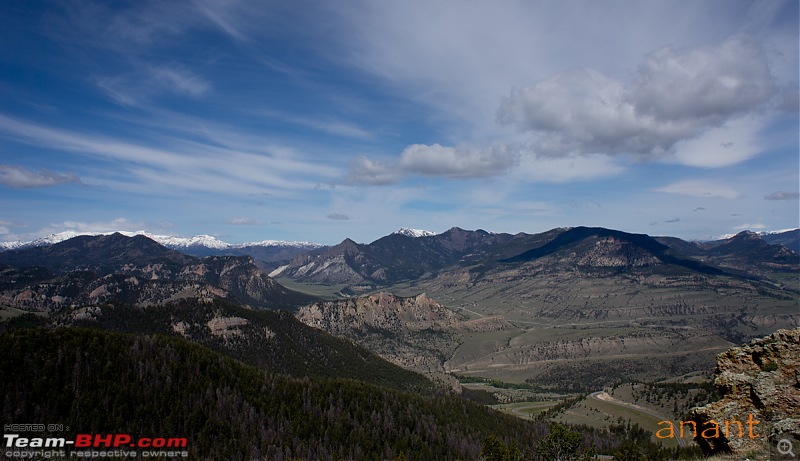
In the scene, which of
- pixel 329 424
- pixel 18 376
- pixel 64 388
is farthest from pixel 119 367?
pixel 329 424

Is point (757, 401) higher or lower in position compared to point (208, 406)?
higher

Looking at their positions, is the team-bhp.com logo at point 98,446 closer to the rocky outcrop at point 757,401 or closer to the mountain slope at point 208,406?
the mountain slope at point 208,406

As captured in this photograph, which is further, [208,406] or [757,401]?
[208,406]

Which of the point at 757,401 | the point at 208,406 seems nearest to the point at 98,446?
the point at 208,406

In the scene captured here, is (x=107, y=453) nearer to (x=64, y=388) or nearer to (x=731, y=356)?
(x=64, y=388)

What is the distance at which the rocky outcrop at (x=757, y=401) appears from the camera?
25.8 m

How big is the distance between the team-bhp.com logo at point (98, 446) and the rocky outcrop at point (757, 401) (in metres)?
121

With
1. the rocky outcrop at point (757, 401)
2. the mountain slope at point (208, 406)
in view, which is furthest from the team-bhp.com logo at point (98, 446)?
the rocky outcrop at point (757, 401)

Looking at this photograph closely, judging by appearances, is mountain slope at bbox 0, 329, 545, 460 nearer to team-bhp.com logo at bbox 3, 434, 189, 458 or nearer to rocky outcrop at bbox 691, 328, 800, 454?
team-bhp.com logo at bbox 3, 434, 189, 458

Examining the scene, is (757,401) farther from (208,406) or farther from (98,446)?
(208,406)

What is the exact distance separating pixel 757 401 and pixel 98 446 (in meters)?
150

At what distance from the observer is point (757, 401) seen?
26.9 m

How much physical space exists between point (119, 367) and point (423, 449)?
4301 inches

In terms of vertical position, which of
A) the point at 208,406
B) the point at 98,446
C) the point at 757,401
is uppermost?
the point at 757,401
